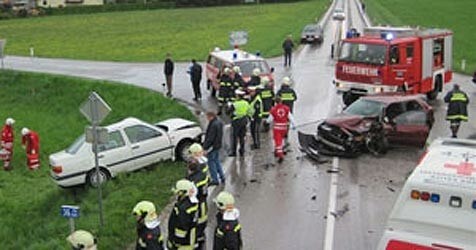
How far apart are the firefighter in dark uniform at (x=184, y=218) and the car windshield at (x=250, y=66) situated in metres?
14.3

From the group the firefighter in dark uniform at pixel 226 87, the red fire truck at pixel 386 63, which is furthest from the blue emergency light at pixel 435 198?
the red fire truck at pixel 386 63

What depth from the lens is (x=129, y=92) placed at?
2684 centimetres

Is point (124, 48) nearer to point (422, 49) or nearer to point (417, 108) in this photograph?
point (422, 49)

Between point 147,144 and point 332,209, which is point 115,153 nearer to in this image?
point 147,144

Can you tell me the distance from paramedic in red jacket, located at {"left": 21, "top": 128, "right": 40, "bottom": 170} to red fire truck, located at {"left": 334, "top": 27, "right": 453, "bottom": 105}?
10.4 meters

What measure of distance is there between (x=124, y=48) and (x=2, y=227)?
34.0m

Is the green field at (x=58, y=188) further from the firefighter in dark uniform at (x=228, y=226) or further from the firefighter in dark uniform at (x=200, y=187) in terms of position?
the firefighter in dark uniform at (x=228, y=226)

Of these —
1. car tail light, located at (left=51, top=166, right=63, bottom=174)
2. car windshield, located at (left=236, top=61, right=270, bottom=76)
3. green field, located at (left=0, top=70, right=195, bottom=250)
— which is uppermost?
car windshield, located at (left=236, top=61, right=270, bottom=76)

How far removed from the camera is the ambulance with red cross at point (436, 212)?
20.6 feet

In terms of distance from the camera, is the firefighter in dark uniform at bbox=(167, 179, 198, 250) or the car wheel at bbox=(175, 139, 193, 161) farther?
the car wheel at bbox=(175, 139, 193, 161)

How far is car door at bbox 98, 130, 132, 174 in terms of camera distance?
15.0 m

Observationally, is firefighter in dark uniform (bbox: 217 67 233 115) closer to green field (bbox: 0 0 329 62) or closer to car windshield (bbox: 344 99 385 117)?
car windshield (bbox: 344 99 385 117)

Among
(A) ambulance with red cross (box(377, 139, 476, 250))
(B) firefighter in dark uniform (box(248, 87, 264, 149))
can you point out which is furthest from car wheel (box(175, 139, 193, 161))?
(A) ambulance with red cross (box(377, 139, 476, 250))

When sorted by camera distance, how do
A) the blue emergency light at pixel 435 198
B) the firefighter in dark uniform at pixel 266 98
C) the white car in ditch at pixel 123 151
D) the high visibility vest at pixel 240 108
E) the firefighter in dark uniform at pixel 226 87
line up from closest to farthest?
1. the blue emergency light at pixel 435 198
2. the white car in ditch at pixel 123 151
3. the high visibility vest at pixel 240 108
4. the firefighter in dark uniform at pixel 266 98
5. the firefighter in dark uniform at pixel 226 87
